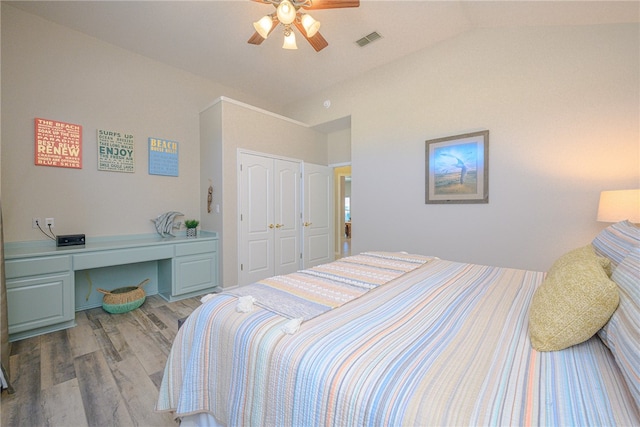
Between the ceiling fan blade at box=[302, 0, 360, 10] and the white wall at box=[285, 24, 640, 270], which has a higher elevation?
the ceiling fan blade at box=[302, 0, 360, 10]

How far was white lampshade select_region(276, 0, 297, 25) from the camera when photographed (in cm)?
201

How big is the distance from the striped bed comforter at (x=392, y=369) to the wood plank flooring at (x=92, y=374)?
59cm

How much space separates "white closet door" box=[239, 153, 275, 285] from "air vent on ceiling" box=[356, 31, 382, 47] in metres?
1.98

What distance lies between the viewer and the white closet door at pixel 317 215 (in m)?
4.50

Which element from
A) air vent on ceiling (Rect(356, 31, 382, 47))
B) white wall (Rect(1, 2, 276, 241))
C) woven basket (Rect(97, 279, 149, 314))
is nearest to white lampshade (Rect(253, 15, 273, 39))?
air vent on ceiling (Rect(356, 31, 382, 47))

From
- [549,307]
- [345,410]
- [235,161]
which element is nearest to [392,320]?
[345,410]

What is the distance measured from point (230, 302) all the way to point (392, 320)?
740 mm

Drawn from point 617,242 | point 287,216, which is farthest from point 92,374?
point 617,242

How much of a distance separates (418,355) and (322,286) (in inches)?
27.4

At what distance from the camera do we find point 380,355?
2.56 ft

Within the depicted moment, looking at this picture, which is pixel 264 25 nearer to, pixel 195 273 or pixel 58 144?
pixel 58 144

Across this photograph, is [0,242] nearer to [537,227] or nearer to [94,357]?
[94,357]

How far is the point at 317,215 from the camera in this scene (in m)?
4.69

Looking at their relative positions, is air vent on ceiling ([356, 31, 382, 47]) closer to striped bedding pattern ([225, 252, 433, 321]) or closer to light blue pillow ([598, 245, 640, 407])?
striped bedding pattern ([225, 252, 433, 321])
